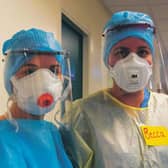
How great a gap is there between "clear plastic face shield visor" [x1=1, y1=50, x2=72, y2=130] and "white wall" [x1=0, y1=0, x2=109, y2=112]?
349 mm

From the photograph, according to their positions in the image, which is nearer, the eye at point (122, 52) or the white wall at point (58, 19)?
the eye at point (122, 52)

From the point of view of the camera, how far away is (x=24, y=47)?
52.2 inches

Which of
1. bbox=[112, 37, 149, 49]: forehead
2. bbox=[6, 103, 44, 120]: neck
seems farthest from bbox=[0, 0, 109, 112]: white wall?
bbox=[112, 37, 149, 49]: forehead

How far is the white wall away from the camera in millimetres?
1988

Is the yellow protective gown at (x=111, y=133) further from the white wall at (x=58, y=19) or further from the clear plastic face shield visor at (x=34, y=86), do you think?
the white wall at (x=58, y=19)

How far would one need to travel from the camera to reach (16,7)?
2.12 meters

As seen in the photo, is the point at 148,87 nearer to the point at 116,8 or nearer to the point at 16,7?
the point at 16,7

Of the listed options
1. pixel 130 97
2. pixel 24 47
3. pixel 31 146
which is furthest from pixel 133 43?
pixel 31 146

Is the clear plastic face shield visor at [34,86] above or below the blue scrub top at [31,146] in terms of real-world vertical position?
above

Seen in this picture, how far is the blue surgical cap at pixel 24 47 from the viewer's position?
1312mm

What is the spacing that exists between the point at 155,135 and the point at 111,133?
0.61 ft

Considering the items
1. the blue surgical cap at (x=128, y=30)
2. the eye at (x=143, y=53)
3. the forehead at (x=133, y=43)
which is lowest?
the eye at (x=143, y=53)

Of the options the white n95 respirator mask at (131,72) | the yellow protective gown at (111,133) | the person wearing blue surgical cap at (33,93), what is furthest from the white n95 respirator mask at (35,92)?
the white n95 respirator mask at (131,72)

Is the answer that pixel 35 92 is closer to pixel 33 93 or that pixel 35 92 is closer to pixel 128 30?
pixel 33 93
